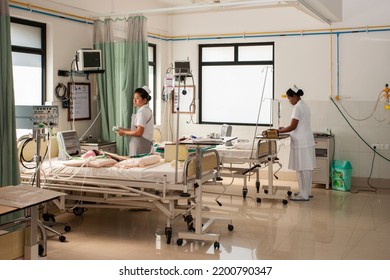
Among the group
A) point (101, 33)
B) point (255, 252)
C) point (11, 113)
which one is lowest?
point (255, 252)

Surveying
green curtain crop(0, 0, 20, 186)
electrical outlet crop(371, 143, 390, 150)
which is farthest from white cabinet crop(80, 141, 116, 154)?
electrical outlet crop(371, 143, 390, 150)

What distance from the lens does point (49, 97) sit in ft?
20.2

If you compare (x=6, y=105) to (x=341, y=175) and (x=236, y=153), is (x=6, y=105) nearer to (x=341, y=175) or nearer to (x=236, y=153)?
(x=236, y=153)

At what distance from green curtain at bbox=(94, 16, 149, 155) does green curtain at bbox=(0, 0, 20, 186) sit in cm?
224

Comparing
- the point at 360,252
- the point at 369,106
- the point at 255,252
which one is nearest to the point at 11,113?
the point at 255,252

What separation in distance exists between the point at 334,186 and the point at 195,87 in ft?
9.96

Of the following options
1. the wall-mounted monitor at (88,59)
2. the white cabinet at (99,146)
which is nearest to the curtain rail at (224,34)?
the wall-mounted monitor at (88,59)

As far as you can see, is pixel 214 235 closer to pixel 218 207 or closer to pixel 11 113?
pixel 218 207

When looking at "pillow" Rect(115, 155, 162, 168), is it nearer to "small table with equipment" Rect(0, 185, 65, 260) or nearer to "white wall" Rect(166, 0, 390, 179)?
"small table with equipment" Rect(0, 185, 65, 260)

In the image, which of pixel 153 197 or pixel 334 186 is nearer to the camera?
pixel 153 197

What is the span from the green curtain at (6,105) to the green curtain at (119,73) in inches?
88.3

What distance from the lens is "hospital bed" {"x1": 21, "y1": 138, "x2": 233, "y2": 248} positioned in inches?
180

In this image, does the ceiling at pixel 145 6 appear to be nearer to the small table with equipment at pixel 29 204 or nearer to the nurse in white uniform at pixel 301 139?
the nurse in white uniform at pixel 301 139
